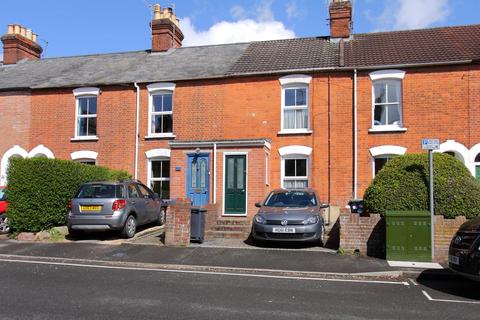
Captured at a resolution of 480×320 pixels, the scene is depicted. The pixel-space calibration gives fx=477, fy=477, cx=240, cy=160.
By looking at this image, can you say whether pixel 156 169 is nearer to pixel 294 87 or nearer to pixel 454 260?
pixel 294 87

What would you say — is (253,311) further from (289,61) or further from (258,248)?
(289,61)

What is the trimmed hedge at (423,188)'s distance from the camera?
11.6 m

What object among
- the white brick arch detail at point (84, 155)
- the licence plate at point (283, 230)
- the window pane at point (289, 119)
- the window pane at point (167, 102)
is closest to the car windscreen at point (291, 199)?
the licence plate at point (283, 230)

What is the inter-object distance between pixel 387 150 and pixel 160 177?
8.89 metres

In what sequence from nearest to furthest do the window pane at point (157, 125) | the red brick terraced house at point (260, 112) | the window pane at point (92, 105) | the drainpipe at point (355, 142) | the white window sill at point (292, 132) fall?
the red brick terraced house at point (260, 112)
the drainpipe at point (355, 142)
the white window sill at point (292, 132)
the window pane at point (157, 125)
the window pane at point (92, 105)

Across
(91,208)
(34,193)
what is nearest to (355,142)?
(91,208)

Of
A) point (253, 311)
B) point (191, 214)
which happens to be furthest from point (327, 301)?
point (191, 214)

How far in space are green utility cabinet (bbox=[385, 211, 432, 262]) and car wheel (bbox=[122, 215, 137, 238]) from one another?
7.16 m

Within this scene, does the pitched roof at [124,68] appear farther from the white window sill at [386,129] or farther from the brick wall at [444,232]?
the brick wall at [444,232]

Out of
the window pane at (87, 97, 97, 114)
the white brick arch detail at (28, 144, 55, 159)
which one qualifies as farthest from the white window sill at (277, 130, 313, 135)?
the white brick arch detail at (28, 144, 55, 159)

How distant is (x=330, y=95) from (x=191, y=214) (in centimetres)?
769

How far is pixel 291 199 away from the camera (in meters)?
13.7

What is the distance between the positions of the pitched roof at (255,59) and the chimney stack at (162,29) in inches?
18.9

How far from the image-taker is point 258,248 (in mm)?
12602
